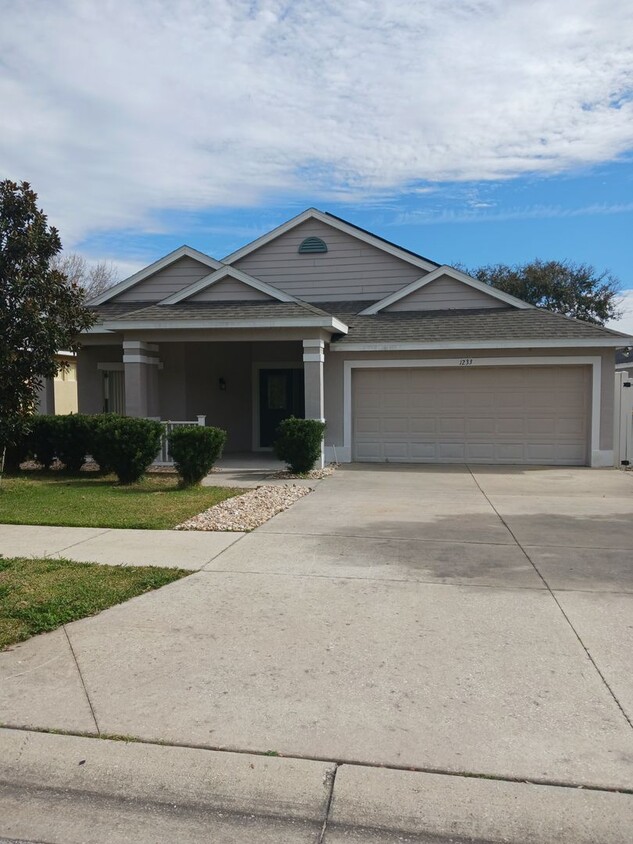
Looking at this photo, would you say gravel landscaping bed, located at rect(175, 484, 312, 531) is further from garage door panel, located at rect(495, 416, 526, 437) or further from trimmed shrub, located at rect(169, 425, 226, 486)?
garage door panel, located at rect(495, 416, 526, 437)

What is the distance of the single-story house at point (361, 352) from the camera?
1502 cm

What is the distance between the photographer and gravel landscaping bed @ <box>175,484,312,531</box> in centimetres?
889

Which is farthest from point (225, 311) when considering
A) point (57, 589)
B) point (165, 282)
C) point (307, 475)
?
point (57, 589)

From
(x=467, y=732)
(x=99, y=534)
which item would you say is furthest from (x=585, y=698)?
(x=99, y=534)

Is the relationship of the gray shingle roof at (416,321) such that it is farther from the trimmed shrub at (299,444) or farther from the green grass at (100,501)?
the green grass at (100,501)

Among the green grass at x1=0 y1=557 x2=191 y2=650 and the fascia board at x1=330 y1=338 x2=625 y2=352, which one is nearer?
the green grass at x1=0 y1=557 x2=191 y2=650

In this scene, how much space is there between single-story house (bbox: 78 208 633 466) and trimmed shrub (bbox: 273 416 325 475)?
41.5 inches

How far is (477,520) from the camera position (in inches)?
363

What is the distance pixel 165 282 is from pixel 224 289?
2.69 m

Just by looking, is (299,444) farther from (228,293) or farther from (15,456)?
(15,456)

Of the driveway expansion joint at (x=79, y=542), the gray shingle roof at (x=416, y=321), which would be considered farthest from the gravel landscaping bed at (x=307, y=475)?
the driveway expansion joint at (x=79, y=542)

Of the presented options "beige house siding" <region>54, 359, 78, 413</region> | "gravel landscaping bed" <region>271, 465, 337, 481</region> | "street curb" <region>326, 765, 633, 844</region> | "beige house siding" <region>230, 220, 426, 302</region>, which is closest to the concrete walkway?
"street curb" <region>326, 765, 633, 844</region>

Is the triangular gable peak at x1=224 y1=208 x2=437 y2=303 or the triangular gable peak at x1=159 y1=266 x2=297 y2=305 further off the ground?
the triangular gable peak at x1=224 y1=208 x2=437 y2=303

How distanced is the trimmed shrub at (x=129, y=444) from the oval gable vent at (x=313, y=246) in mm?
7798
